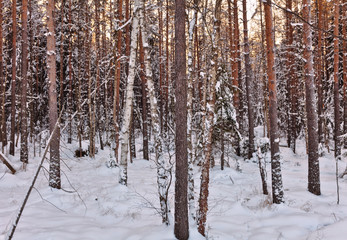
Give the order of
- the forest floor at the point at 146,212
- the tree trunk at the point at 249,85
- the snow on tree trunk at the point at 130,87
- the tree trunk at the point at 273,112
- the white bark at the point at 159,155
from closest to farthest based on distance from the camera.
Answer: the forest floor at the point at 146,212 < the white bark at the point at 159,155 < the snow on tree trunk at the point at 130,87 < the tree trunk at the point at 273,112 < the tree trunk at the point at 249,85

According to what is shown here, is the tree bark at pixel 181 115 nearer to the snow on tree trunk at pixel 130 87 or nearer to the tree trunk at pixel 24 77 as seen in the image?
the snow on tree trunk at pixel 130 87

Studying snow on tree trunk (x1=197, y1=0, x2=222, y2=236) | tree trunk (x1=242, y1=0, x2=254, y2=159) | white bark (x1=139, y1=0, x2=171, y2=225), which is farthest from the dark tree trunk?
tree trunk (x1=242, y1=0, x2=254, y2=159)

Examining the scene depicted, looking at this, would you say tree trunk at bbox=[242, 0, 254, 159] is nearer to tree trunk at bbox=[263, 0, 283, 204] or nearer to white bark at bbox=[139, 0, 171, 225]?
tree trunk at bbox=[263, 0, 283, 204]

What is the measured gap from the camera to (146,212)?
658 centimetres

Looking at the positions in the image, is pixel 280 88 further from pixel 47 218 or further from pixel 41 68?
pixel 47 218

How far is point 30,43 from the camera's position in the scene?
626 inches

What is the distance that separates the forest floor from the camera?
489 cm

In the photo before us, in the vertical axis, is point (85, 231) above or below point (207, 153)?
below

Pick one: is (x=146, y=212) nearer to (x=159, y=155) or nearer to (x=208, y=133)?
(x=159, y=155)

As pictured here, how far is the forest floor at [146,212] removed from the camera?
193 inches

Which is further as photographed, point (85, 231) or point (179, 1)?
point (85, 231)

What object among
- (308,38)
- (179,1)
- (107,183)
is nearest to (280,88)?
(308,38)

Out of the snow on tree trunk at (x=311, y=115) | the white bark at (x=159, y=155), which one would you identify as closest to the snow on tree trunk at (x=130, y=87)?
the white bark at (x=159, y=155)

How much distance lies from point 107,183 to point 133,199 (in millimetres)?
2372
